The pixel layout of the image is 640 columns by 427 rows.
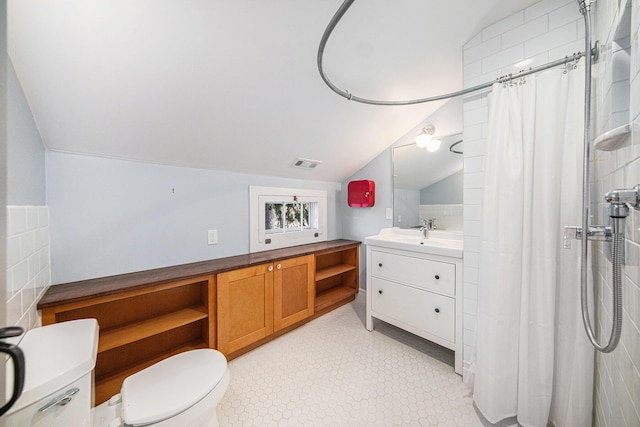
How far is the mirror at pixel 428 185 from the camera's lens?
2.10 meters

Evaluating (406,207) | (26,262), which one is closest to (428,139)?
(406,207)

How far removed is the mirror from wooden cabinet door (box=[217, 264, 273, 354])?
156 centimetres

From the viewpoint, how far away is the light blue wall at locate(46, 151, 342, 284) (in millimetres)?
1379

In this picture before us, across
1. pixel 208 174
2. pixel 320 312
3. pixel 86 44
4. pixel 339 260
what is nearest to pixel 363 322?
pixel 320 312

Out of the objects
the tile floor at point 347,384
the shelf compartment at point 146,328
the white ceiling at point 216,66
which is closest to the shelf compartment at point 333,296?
the tile floor at point 347,384

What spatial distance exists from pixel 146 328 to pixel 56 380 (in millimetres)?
960

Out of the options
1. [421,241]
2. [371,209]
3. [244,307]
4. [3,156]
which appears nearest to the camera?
[3,156]

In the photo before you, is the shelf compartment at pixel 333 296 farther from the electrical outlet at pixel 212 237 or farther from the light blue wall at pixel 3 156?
the light blue wall at pixel 3 156

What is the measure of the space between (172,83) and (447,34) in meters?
1.71

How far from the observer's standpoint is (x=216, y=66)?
128 cm

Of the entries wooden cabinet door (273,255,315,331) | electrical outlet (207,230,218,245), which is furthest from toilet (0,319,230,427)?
electrical outlet (207,230,218,245)

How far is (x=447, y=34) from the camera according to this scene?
147cm

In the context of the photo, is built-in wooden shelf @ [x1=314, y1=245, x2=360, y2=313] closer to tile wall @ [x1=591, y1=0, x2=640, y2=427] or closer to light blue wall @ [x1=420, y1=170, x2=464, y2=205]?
light blue wall @ [x1=420, y1=170, x2=464, y2=205]

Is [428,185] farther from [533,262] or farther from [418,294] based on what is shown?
[533,262]
